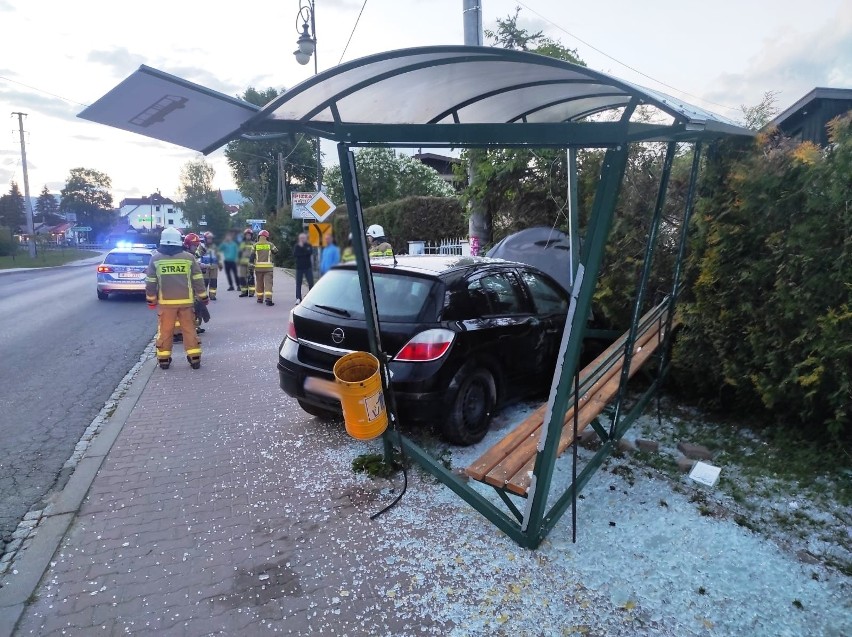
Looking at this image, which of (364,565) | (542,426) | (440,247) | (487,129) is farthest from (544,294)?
(440,247)

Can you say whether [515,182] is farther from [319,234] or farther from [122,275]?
[122,275]

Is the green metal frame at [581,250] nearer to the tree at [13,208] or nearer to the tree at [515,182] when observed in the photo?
the tree at [515,182]

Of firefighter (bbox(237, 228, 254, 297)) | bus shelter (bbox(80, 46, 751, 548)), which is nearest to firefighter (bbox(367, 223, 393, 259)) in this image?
bus shelter (bbox(80, 46, 751, 548))

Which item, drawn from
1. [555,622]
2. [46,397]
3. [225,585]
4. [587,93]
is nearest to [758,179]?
[587,93]

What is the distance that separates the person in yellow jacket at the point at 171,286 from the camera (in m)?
7.06

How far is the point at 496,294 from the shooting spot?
483 cm

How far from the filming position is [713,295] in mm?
4367

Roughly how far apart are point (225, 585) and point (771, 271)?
3937mm

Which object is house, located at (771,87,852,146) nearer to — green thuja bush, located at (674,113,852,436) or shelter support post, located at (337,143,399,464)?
green thuja bush, located at (674,113,852,436)

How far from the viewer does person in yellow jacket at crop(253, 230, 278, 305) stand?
1362 cm

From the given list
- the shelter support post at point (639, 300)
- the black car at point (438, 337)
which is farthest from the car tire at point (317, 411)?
the shelter support post at point (639, 300)

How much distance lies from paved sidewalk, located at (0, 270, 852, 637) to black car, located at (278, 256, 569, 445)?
1.59ft

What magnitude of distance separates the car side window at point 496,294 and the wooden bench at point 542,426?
89 cm

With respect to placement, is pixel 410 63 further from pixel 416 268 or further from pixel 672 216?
pixel 672 216
